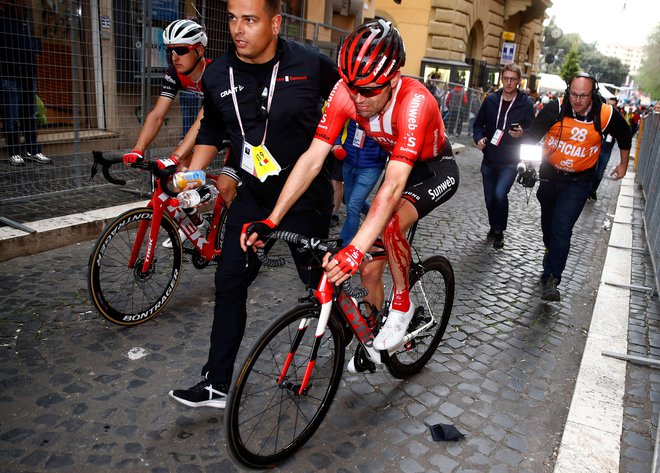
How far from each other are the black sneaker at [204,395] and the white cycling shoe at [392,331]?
907 millimetres

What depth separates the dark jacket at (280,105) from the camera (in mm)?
2922

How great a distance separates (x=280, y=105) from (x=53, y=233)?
11.4 ft

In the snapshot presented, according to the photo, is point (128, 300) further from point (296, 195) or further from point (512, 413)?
point (512, 413)

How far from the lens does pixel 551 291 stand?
17.4 feet

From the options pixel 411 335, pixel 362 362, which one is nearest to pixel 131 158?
pixel 362 362

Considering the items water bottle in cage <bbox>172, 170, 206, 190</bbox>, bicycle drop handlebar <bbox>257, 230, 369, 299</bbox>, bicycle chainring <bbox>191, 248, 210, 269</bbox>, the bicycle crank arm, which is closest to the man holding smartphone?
the bicycle crank arm

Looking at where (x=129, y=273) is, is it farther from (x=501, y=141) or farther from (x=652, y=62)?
(x=652, y=62)

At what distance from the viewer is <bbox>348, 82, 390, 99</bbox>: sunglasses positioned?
267 cm

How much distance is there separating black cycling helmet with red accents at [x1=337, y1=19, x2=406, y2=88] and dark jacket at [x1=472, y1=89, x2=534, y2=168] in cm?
438

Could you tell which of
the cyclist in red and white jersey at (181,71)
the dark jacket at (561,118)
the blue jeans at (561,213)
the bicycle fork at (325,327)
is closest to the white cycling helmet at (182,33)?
the cyclist in red and white jersey at (181,71)

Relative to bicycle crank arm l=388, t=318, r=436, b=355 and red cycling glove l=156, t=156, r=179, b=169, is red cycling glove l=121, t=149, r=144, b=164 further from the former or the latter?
bicycle crank arm l=388, t=318, r=436, b=355

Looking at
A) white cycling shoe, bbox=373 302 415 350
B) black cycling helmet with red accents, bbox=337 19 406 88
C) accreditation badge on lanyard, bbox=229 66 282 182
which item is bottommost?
white cycling shoe, bbox=373 302 415 350

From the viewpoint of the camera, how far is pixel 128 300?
4.14 m

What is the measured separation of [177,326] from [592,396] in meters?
2.96
